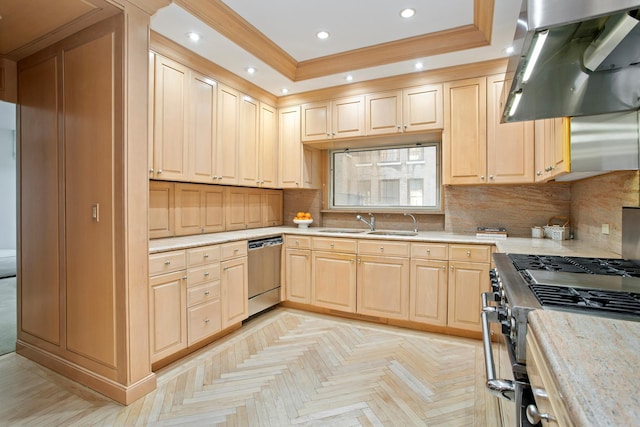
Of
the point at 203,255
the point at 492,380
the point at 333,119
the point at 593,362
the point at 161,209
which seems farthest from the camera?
the point at 333,119

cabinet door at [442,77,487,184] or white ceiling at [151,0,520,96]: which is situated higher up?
white ceiling at [151,0,520,96]

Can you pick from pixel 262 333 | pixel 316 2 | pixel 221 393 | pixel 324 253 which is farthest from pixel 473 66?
pixel 221 393

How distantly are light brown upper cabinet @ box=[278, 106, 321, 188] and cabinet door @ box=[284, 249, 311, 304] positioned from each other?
85 centimetres

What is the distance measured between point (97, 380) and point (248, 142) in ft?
8.06

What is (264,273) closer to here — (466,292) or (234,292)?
(234,292)

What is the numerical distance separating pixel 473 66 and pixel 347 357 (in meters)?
2.82

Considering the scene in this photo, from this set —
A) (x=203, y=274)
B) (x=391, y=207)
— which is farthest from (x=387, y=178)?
(x=203, y=274)

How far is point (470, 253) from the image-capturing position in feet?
9.49

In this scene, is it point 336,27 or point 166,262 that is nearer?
point 166,262

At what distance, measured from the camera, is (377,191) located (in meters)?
4.04

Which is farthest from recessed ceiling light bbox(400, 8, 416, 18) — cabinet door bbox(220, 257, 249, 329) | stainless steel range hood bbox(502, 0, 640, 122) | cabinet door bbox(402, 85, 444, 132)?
cabinet door bbox(220, 257, 249, 329)

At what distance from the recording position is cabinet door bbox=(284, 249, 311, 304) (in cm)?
361

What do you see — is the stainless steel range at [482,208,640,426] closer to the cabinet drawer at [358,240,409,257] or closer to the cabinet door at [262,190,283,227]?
the cabinet drawer at [358,240,409,257]

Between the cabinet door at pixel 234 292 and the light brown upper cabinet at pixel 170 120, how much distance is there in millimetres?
896
